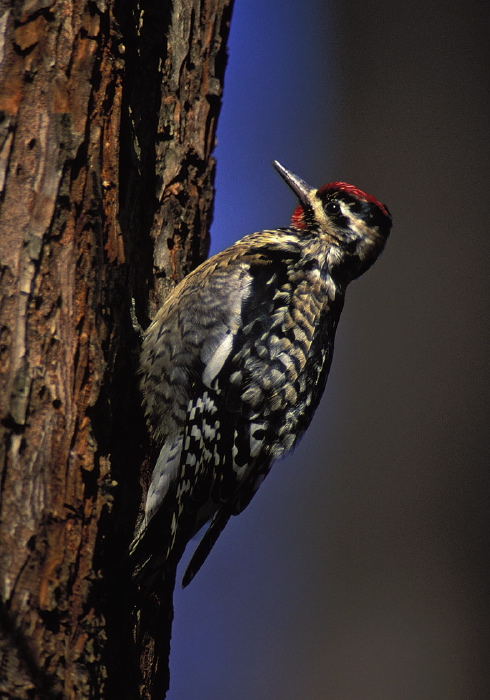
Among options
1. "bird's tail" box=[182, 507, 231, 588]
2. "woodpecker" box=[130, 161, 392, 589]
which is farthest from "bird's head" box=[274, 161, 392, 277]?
"bird's tail" box=[182, 507, 231, 588]

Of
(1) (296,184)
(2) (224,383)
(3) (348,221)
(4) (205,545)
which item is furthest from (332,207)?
(4) (205,545)

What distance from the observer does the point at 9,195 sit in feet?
5.69

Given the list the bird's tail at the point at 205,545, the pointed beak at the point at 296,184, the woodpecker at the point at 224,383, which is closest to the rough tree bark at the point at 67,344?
the woodpecker at the point at 224,383

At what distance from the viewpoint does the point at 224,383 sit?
Answer: 2432 millimetres

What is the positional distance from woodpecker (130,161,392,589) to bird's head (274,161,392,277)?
10.8 inches

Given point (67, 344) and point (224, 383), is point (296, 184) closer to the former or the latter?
point (224, 383)

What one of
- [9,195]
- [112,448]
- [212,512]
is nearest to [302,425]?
[212,512]

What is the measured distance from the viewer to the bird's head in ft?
9.59

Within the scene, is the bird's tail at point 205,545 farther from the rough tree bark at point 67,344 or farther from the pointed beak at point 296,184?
the pointed beak at point 296,184

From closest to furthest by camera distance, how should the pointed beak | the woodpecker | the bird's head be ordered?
the woodpecker < the bird's head < the pointed beak

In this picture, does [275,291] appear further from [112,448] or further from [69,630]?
[69,630]

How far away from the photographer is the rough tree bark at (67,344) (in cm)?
160

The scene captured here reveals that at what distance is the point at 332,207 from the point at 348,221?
97mm

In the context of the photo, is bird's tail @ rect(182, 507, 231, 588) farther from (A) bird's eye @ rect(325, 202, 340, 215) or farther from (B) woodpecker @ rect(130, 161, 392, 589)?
(A) bird's eye @ rect(325, 202, 340, 215)
